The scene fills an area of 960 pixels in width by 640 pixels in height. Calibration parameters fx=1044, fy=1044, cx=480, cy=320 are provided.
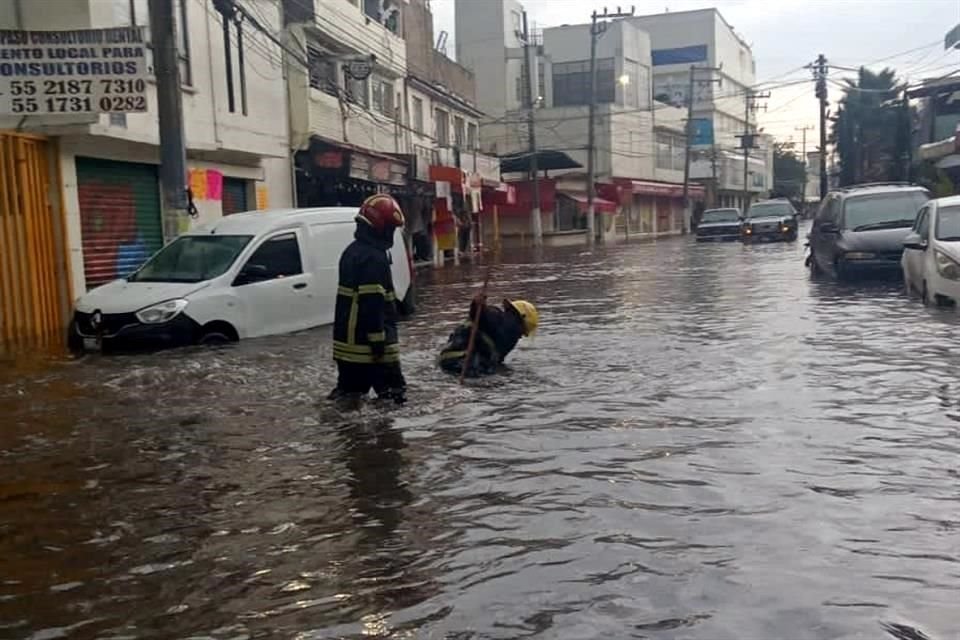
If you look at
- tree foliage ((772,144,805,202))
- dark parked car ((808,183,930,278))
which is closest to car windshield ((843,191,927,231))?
dark parked car ((808,183,930,278))

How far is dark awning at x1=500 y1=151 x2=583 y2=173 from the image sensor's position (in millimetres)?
47562

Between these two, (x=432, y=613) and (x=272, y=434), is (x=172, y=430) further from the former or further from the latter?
(x=432, y=613)

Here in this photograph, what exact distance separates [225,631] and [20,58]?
35.8 feet

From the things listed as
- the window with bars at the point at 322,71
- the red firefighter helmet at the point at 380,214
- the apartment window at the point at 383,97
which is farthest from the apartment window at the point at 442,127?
the red firefighter helmet at the point at 380,214

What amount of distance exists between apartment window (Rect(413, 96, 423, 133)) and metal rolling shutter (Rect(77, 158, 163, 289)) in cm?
1668

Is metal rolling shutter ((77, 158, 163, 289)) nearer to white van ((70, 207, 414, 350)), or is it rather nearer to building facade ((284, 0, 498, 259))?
white van ((70, 207, 414, 350))

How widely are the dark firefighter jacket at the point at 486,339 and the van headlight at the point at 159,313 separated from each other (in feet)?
10.3

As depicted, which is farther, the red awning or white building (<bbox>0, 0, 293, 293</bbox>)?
the red awning

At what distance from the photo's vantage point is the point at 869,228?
16.8 m

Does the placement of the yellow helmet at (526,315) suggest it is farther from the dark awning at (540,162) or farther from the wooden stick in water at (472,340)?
the dark awning at (540,162)

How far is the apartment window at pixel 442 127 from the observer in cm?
3731

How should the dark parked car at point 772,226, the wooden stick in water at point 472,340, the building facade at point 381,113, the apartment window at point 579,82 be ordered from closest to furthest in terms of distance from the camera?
the wooden stick in water at point 472,340 < the building facade at point 381,113 < the dark parked car at point 772,226 < the apartment window at point 579,82

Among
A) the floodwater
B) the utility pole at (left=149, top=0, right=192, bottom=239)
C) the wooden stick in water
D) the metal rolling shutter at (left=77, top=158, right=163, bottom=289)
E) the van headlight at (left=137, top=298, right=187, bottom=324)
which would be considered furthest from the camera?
the metal rolling shutter at (left=77, top=158, right=163, bottom=289)

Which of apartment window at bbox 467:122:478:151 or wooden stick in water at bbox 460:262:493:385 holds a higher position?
apartment window at bbox 467:122:478:151
